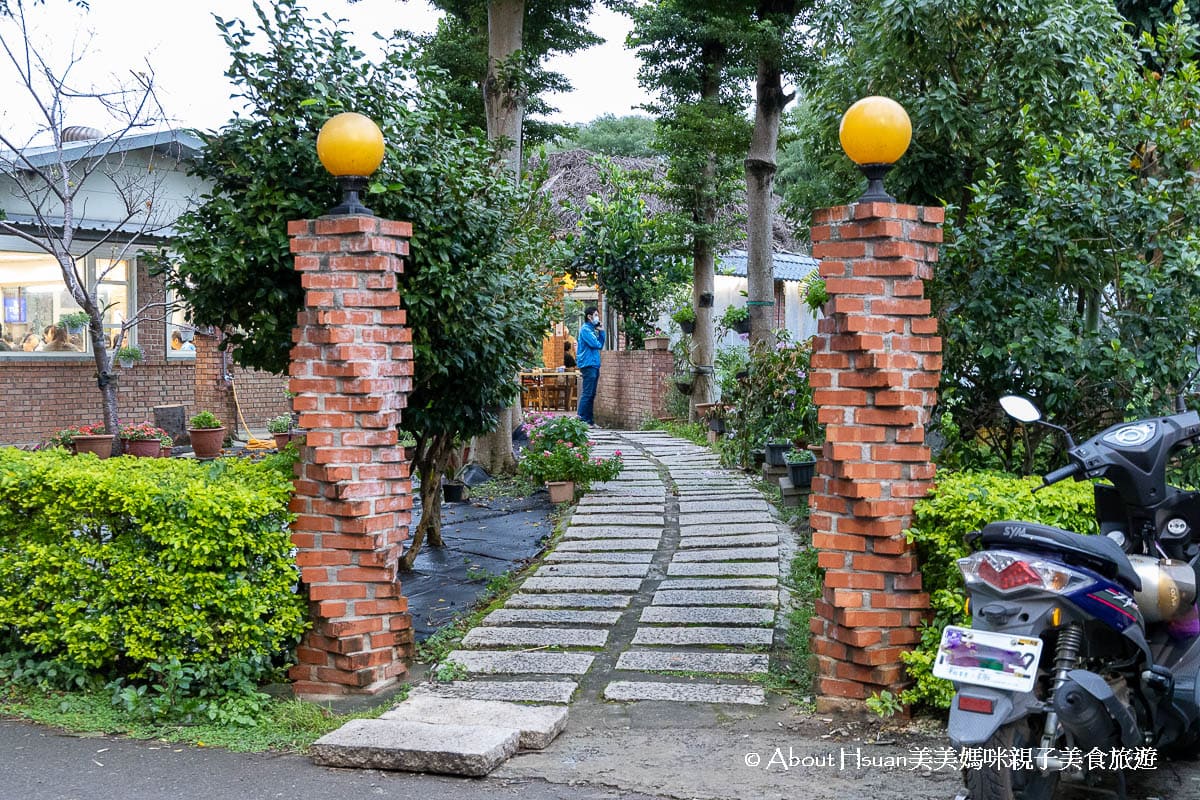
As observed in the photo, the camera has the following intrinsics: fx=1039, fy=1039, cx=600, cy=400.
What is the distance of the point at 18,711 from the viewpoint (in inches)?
187

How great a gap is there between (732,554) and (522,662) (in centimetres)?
249

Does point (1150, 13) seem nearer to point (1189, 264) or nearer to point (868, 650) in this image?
point (1189, 264)

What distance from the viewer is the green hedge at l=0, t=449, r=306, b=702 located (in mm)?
4551

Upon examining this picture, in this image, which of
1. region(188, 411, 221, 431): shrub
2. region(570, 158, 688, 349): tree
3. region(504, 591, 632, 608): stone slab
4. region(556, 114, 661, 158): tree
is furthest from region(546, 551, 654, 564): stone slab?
region(556, 114, 661, 158): tree

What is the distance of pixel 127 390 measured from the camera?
15.8 metres

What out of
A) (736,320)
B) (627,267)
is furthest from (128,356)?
(627,267)

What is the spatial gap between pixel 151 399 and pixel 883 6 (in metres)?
13.6

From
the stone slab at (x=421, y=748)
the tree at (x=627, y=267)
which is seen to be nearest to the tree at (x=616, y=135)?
the tree at (x=627, y=267)

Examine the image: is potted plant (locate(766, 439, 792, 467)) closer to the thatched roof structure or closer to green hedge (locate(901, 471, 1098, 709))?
green hedge (locate(901, 471, 1098, 709))

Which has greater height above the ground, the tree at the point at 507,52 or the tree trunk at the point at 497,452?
the tree at the point at 507,52

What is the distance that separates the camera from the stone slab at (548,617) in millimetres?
5859

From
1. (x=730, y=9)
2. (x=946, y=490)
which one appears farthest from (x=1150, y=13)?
(x=946, y=490)

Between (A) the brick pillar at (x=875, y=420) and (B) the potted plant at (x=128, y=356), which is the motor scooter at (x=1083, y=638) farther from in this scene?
(B) the potted plant at (x=128, y=356)

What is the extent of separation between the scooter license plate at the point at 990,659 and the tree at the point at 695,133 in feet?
35.7
